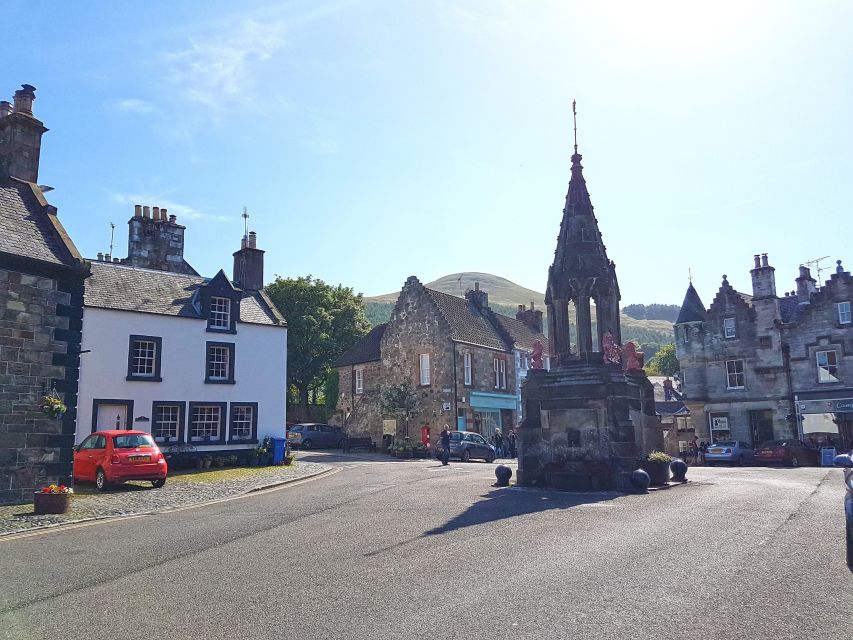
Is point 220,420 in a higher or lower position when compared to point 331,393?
lower

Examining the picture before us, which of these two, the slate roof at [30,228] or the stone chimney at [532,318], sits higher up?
the stone chimney at [532,318]

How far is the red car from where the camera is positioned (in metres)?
18.0

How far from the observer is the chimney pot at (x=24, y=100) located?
18328mm

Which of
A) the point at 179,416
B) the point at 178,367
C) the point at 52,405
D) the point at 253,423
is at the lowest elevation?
the point at 253,423

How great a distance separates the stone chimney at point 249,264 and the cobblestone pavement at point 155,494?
979 centimetres

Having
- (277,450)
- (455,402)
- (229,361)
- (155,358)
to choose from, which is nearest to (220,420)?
(229,361)

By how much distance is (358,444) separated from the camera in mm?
40375

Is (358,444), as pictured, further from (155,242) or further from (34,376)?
(34,376)

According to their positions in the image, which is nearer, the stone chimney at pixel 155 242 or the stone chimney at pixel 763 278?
the stone chimney at pixel 155 242

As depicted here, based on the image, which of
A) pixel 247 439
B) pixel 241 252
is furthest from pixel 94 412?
pixel 241 252

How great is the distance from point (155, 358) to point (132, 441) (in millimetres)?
7312

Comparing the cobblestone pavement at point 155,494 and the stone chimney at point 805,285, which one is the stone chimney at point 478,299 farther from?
the cobblestone pavement at point 155,494

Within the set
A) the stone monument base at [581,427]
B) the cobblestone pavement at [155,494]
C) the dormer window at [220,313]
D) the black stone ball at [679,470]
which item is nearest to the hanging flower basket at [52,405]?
the cobblestone pavement at [155,494]

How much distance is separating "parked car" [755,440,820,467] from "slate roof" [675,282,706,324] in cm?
1290
